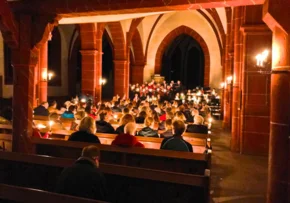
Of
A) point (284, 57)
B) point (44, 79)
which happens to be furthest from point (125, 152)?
point (44, 79)

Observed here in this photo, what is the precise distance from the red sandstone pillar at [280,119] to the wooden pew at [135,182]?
4.13ft

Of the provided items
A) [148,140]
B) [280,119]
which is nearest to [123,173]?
[280,119]

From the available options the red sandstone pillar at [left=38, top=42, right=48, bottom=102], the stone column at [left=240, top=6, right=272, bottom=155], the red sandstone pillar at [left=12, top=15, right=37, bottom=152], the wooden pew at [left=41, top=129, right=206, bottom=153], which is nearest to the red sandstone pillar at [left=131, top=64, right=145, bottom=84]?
the red sandstone pillar at [left=38, top=42, right=48, bottom=102]

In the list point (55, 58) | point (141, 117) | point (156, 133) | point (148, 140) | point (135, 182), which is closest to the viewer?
point (135, 182)

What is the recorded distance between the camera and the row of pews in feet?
12.0

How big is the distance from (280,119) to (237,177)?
269 cm

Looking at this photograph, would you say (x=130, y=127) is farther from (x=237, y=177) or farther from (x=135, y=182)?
(x=237, y=177)

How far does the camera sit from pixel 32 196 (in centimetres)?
306

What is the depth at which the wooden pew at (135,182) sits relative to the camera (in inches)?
145

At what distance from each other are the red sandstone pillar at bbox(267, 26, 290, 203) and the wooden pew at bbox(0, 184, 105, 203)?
8.62ft

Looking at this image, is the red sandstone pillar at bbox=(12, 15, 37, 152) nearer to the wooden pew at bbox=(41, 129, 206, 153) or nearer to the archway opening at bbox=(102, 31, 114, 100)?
the wooden pew at bbox=(41, 129, 206, 153)

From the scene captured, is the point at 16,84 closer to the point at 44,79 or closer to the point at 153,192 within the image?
the point at 153,192

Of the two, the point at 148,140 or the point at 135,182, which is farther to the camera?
the point at 148,140

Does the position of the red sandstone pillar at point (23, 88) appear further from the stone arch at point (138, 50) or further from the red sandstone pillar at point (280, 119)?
the stone arch at point (138, 50)
